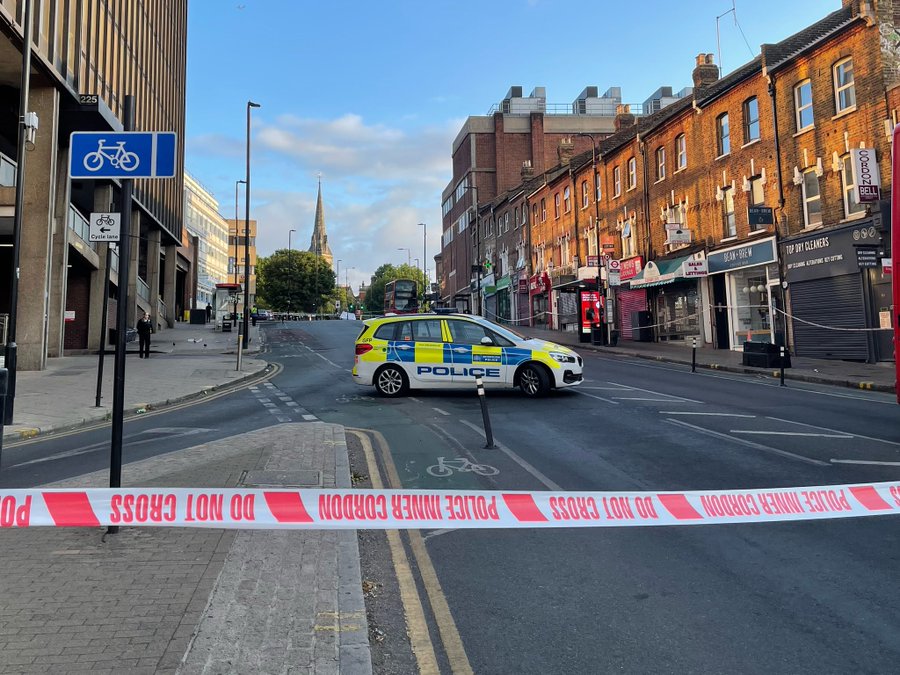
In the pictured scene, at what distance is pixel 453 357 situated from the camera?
12.4 m

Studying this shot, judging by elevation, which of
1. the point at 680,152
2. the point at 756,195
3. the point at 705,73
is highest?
the point at 705,73

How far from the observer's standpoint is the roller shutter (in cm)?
1792

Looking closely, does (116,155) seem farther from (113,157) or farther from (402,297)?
(402,297)

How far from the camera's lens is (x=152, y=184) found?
1428 inches

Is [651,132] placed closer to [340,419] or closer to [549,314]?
[549,314]

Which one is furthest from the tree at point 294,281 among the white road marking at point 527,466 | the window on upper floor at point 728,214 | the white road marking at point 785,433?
the white road marking at point 785,433

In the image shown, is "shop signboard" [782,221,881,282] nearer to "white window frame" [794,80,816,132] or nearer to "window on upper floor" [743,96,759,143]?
"white window frame" [794,80,816,132]

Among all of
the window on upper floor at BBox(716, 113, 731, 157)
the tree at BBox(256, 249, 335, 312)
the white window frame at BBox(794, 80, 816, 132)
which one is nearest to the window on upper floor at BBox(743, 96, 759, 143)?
the window on upper floor at BBox(716, 113, 731, 157)

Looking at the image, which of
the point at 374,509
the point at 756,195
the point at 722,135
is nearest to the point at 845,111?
the point at 756,195

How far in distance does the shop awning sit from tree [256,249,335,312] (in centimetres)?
5879

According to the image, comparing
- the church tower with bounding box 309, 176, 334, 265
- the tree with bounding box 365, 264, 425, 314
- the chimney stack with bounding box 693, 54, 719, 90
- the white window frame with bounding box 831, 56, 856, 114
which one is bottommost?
the white window frame with bounding box 831, 56, 856, 114

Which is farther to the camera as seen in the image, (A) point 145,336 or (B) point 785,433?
(A) point 145,336

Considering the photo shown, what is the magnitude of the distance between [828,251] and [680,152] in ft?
35.8

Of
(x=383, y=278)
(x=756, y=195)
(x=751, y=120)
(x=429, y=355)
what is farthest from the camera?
(x=383, y=278)
